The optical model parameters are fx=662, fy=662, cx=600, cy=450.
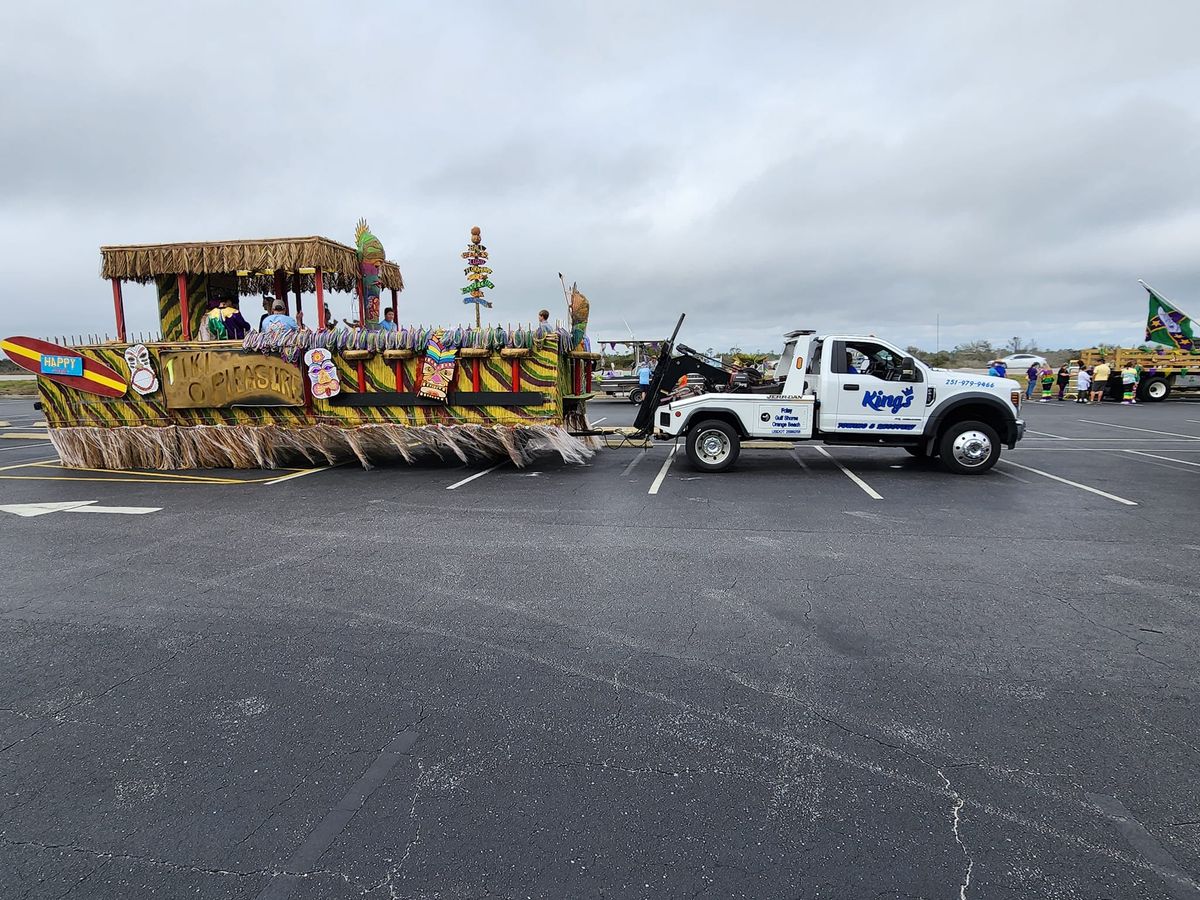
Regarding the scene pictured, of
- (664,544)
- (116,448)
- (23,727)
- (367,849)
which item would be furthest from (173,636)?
(116,448)

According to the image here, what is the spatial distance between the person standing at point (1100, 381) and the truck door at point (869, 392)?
838 inches

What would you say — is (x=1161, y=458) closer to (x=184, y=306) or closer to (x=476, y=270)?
(x=476, y=270)

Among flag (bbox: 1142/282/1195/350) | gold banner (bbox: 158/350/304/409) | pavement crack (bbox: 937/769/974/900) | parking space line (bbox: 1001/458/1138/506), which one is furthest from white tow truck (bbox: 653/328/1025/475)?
flag (bbox: 1142/282/1195/350)

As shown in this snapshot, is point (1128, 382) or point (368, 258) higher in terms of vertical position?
point (368, 258)

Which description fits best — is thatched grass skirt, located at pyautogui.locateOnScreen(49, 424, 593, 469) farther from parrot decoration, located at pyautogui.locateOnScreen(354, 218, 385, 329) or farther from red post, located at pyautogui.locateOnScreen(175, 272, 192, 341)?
parrot decoration, located at pyautogui.locateOnScreen(354, 218, 385, 329)

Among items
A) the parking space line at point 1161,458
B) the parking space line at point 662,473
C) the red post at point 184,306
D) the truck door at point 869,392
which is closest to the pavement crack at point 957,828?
the parking space line at point 662,473

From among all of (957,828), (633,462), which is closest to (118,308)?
(633,462)

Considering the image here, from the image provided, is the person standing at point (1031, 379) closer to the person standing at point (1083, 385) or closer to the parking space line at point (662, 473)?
the person standing at point (1083, 385)

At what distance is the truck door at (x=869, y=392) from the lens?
992cm

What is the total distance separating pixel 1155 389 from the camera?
2570cm

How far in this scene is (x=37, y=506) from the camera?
8336mm

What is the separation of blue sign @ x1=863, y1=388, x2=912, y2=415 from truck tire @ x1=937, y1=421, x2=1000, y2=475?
78cm

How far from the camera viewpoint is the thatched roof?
11.7 meters

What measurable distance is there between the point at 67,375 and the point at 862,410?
12791mm
